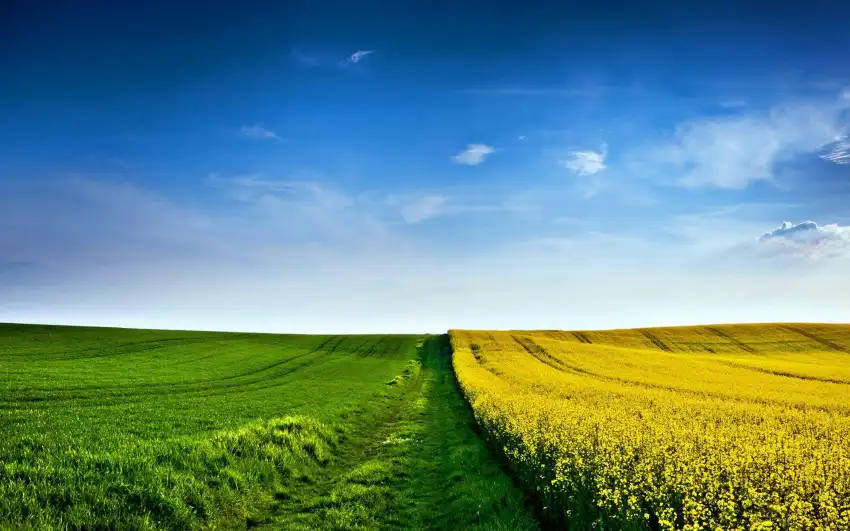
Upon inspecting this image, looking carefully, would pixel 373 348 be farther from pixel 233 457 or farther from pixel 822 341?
pixel 822 341

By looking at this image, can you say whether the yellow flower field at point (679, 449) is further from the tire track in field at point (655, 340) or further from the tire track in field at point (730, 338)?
the tire track in field at point (655, 340)

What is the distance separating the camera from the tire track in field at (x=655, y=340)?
68.2 metres

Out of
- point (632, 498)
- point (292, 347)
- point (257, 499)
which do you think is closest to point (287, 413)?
point (257, 499)

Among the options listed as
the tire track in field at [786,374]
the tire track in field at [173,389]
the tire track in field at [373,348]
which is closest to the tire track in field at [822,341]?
the tire track in field at [786,374]

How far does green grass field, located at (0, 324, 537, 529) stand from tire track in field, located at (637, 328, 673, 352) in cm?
5023

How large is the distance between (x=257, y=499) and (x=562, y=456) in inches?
283

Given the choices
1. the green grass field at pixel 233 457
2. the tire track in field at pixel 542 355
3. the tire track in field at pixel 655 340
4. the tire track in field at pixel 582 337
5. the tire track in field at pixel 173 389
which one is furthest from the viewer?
the tire track in field at pixel 582 337

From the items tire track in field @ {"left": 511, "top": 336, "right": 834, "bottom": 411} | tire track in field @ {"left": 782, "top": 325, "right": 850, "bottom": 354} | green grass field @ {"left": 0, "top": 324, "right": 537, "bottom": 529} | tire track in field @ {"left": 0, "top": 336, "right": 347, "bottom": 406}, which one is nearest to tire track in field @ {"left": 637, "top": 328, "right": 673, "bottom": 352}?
tire track in field @ {"left": 782, "top": 325, "right": 850, "bottom": 354}

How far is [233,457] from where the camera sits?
12727mm

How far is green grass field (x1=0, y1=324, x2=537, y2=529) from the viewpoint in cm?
944

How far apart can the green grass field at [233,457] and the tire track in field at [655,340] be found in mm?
50229

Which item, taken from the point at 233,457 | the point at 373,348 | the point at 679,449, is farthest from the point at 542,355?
the point at 679,449

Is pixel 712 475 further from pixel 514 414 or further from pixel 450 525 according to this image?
pixel 514 414

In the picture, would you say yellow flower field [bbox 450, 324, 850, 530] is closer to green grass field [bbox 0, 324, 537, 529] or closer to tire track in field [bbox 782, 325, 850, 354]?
green grass field [bbox 0, 324, 537, 529]
